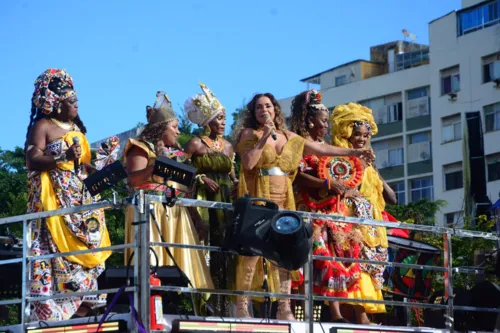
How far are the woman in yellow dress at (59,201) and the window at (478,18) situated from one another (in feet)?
136

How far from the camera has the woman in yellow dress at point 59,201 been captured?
9281 millimetres

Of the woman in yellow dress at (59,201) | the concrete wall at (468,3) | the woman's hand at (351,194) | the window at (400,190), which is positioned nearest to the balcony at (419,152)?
the window at (400,190)

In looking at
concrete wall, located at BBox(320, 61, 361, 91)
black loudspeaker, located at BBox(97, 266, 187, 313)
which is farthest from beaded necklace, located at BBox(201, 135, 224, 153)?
concrete wall, located at BBox(320, 61, 361, 91)

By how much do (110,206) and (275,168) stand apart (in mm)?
1820

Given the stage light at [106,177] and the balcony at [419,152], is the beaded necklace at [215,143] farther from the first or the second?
the balcony at [419,152]

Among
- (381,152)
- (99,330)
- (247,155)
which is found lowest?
(99,330)

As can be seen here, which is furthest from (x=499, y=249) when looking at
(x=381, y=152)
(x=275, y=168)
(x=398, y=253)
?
(x=381, y=152)

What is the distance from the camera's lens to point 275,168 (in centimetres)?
950

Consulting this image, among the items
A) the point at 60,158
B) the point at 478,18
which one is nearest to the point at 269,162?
the point at 60,158

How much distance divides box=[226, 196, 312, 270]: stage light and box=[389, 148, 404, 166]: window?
156 ft

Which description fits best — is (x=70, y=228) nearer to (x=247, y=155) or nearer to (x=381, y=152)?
(x=247, y=155)

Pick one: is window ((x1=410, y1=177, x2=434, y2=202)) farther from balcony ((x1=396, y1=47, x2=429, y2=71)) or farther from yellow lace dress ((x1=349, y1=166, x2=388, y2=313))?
yellow lace dress ((x1=349, y1=166, x2=388, y2=313))

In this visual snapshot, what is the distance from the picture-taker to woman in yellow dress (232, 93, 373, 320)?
355 inches

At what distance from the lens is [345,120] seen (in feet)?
35.4
